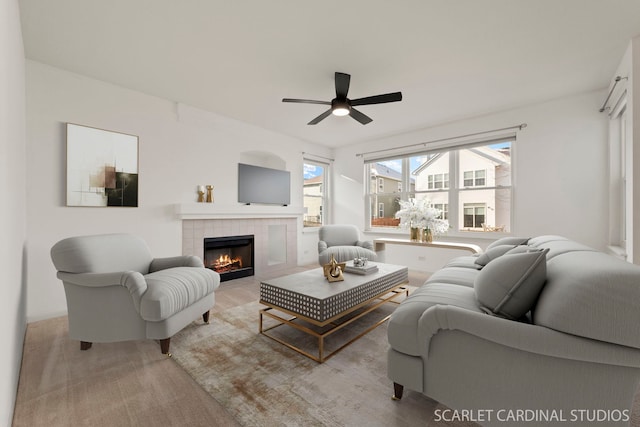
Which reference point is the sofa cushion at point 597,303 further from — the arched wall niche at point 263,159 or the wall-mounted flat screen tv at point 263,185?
the arched wall niche at point 263,159

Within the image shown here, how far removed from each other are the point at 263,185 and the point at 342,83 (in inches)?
103

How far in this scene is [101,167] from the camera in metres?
3.03

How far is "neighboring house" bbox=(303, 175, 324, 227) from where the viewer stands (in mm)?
5804

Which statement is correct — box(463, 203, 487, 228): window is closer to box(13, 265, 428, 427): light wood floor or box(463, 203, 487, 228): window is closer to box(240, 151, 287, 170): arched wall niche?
box(240, 151, 287, 170): arched wall niche

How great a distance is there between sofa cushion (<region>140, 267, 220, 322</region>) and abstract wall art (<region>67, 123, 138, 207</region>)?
148 centimetres

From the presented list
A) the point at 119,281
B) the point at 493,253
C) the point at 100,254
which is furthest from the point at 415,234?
the point at 100,254

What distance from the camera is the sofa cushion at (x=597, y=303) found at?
0.92 meters

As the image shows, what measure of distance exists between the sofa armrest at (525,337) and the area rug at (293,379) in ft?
1.39

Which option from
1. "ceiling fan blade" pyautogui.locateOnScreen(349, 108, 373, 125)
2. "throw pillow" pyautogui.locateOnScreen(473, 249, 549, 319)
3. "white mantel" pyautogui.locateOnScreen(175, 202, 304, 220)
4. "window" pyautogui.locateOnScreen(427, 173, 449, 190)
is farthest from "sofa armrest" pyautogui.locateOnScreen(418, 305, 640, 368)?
"window" pyautogui.locateOnScreen(427, 173, 449, 190)

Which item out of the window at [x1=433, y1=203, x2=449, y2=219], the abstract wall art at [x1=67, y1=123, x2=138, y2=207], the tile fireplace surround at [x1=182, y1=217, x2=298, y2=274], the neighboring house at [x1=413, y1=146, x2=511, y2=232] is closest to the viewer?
the abstract wall art at [x1=67, y1=123, x2=138, y2=207]

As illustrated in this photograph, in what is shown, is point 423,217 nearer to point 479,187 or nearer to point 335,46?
point 479,187

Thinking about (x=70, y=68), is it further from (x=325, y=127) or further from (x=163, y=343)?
(x=325, y=127)

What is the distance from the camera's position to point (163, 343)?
1.94 m

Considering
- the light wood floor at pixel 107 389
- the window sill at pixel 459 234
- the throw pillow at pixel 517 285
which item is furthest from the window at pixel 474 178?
the light wood floor at pixel 107 389
